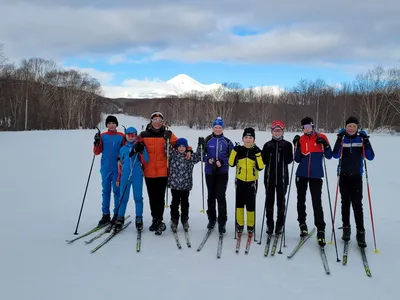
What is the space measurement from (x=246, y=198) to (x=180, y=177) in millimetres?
1131

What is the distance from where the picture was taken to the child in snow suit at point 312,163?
180 inches

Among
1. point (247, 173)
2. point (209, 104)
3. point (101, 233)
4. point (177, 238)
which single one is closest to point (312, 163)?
point (247, 173)

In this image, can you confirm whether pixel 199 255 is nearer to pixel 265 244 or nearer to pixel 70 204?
pixel 265 244

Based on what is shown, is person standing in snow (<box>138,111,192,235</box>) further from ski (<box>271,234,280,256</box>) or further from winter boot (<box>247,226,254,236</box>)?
ski (<box>271,234,280,256</box>)

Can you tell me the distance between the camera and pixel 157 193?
4965 millimetres

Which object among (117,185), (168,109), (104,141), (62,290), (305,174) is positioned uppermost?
(168,109)

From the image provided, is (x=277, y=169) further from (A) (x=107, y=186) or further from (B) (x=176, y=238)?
(A) (x=107, y=186)

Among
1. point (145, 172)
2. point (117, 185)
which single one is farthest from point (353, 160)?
point (117, 185)

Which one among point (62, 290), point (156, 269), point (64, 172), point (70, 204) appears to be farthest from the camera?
point (64, 172)

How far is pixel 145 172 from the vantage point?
16.2 feet

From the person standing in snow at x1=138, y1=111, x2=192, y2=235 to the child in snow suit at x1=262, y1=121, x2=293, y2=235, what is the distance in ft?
4.36

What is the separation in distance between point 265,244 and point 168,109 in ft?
212

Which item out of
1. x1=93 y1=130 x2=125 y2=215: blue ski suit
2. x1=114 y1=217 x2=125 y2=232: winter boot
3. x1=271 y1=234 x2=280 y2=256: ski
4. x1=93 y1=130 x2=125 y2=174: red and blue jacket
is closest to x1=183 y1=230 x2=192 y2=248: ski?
x1=114 y1=217 x2=125 y2=232: winter boot

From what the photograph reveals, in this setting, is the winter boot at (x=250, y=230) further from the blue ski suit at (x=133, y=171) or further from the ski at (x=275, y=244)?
the blue ski suit at (x=133, y=171)
